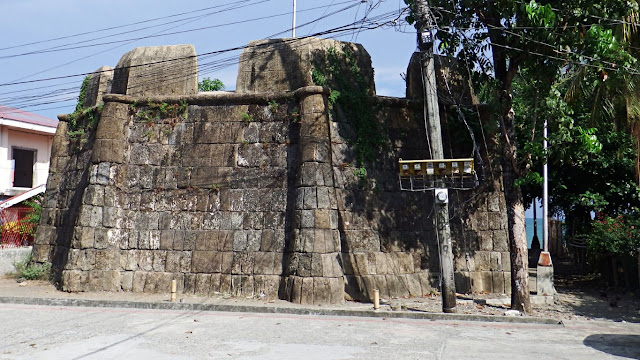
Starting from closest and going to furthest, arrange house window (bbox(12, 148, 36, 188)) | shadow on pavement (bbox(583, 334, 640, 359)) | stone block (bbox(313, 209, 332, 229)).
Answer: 1. shadow on pavement (bbox(583, 334, 640, 359))
2. stone block (bbox(313, 209, 332, 229))
3. house window (bbox(12, 148, 36, 188))

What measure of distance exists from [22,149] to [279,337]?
68.5ft

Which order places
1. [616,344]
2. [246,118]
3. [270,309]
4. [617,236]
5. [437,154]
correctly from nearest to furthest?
[616,344], [270,309], [437,154], [246,118], [617,236]

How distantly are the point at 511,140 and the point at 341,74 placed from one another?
425cm

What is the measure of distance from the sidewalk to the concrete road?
1.08 ft

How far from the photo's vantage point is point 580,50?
11398 millimetres

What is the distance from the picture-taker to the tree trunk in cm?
1166

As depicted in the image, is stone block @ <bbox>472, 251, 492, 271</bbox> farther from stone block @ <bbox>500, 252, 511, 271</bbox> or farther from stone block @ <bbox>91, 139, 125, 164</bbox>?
stone block @ <bbox>91, 139, 125, 164</bbox>

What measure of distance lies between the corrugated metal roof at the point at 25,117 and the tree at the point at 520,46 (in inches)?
757

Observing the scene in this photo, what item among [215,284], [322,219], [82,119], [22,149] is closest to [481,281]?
[322,219]

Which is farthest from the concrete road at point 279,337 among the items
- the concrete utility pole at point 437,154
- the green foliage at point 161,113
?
the green foliage at point 161,113

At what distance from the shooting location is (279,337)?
907 cm

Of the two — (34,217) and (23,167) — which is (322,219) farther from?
(23,167)

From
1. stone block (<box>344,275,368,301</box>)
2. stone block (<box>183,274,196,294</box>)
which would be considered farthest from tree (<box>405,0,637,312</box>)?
stone block (<box>183,274,196,294</box>)

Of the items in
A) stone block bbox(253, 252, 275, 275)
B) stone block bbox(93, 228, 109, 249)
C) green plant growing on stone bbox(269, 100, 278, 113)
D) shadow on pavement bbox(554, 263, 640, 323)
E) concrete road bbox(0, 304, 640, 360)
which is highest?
green plant growing on stone bbox(269, 100, 278, 113)
